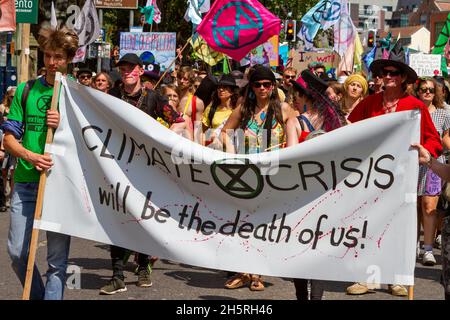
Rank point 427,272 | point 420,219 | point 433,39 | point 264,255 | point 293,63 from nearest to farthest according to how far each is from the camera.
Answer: point 264,255 → point 427,272 → point 420,219 → point 293,63 → point 433,39

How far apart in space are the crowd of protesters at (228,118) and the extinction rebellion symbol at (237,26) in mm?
493

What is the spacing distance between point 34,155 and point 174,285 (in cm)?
269

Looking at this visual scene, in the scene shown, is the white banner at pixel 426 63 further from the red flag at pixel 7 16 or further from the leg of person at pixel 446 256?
the leg of person at pixel 446 256

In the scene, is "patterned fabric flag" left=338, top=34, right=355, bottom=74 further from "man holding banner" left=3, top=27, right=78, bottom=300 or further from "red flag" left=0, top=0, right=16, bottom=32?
"man holding banner" left=3, top=27, right=78, bottom=300

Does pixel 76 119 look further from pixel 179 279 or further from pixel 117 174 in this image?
pixel 179 279

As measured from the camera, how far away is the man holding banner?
573 cm

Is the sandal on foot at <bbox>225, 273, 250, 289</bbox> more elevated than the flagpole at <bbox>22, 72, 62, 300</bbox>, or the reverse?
the flagpole at <bbox>22, 72, 62, 300</bbox>

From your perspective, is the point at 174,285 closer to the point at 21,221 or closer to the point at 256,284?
the point at 256,284

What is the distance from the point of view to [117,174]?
586 cm

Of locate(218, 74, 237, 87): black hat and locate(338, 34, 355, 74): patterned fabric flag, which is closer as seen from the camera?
locate(218, 74, 237, 87): black hat

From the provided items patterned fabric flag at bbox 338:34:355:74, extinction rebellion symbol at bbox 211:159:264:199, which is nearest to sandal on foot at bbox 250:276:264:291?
extinction rebellion symbol at bbox 211:159:264:199

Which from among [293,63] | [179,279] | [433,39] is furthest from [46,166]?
[433,39]

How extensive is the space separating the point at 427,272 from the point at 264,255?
147 inches

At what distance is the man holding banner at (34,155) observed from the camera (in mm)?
5727
